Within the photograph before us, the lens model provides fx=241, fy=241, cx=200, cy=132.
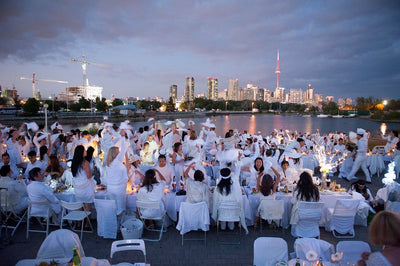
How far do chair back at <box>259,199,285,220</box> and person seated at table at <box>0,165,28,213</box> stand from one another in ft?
17.0

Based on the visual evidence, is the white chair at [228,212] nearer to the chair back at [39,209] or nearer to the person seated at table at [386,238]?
the person seated at table at [386,238]

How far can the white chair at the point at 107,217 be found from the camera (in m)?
4.98

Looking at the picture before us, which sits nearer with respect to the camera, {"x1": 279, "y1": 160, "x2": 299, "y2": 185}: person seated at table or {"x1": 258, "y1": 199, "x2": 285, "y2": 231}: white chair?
{"x1": 258, "y1": 199, "x2": 285, "y2": 231}: white chair

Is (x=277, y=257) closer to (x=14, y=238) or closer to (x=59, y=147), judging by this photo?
(x=14, y=238)

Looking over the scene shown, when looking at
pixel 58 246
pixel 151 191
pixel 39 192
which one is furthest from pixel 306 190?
pixel 39 192

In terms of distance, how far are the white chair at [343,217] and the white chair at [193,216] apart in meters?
2.76

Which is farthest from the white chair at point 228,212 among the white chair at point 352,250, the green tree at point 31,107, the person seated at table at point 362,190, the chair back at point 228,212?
the green tree at point 31,107

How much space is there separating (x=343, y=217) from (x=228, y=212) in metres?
2.52

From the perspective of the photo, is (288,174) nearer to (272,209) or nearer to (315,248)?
(272,209)

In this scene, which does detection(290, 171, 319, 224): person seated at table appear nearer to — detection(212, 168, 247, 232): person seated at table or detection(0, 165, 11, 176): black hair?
detection(212, 168, 247, 232): person seated at table

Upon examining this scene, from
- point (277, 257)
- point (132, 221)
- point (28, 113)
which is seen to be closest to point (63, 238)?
point (132, 221)

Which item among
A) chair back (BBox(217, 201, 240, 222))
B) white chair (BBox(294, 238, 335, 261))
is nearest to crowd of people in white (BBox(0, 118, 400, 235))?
chair back (BBox(217, 201, 240, 222))

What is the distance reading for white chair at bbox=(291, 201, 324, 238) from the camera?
484 centimetres

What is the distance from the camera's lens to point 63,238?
3.18m
